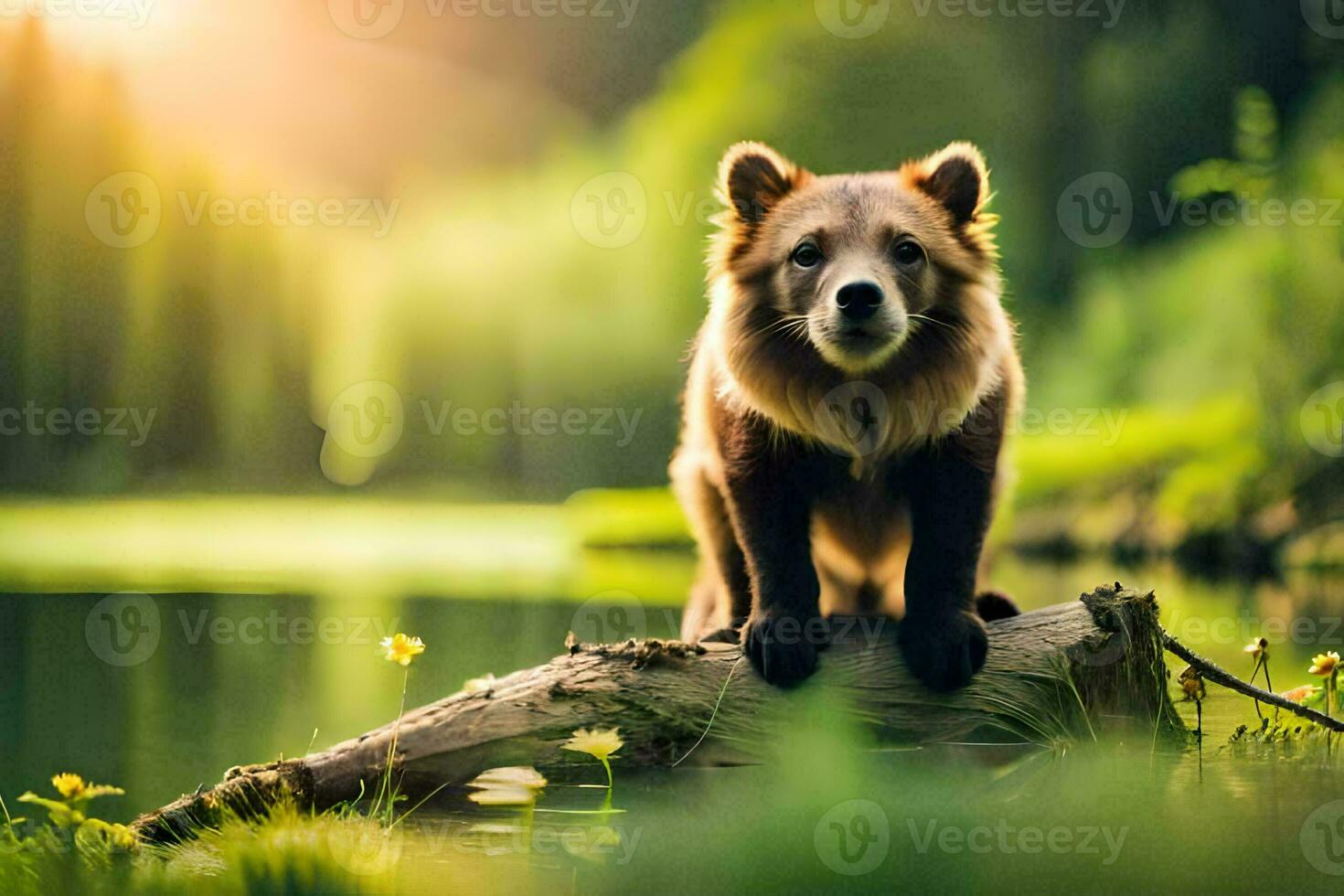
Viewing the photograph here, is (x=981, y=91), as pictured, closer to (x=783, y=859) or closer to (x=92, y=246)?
(x=92, y=246)

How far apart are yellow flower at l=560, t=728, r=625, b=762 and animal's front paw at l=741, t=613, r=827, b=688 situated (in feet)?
1.38

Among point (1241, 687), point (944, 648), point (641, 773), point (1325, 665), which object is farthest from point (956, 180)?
point (641, 773)

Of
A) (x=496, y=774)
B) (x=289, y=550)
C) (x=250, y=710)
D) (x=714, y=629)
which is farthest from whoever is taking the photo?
(x=289, y=550)

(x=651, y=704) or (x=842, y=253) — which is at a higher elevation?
(x=842, y=253)

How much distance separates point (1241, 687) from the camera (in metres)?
3.00

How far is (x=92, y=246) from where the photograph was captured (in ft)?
35.6

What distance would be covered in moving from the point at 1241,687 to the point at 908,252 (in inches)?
52.4

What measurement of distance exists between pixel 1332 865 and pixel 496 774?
5.47ft

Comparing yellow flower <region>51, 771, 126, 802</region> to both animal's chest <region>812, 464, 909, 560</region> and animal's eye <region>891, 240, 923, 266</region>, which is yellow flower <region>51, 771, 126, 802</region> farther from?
animal's eye <region>891, 240, 923, 266</region>

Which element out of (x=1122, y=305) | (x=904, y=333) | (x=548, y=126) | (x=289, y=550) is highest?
(x=548, y=126)

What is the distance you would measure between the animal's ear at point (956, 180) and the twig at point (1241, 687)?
1202 millimetres

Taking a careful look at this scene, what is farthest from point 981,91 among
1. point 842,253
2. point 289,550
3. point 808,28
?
point 842,253

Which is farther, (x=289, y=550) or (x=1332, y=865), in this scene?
(x=289, y=550)

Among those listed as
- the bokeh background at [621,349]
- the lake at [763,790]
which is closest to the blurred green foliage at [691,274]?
the bokeh background at [621,349]
